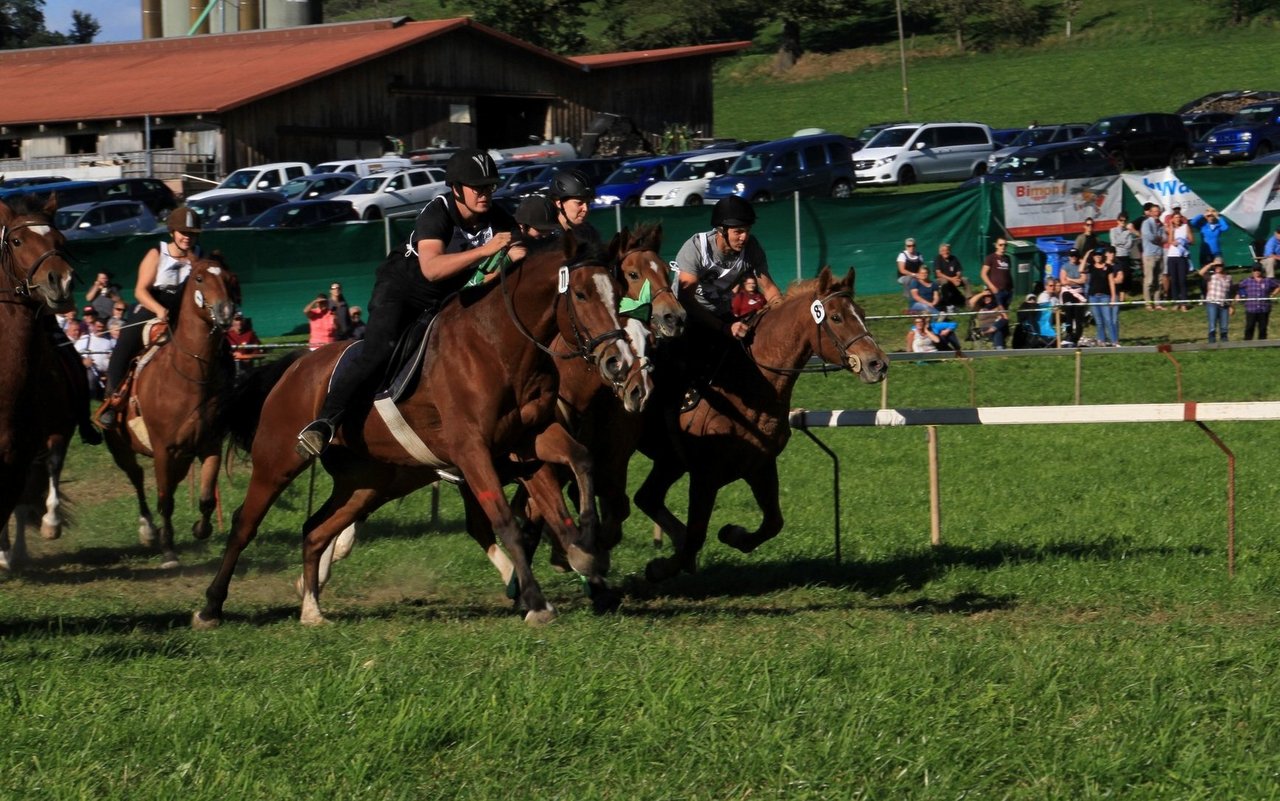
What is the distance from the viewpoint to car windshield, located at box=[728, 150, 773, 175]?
3897cm

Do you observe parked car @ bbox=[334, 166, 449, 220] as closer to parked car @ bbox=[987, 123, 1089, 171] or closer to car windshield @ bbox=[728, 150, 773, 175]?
car windshield @ bbox=[728, 150, 773, 175]

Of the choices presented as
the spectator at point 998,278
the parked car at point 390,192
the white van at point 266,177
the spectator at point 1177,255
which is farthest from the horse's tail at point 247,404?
the white van at point 266,177

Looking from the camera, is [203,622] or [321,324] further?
[321,324]

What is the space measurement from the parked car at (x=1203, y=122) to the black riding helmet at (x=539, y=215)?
42249 millimetres

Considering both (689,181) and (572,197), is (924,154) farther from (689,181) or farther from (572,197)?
(572,197)

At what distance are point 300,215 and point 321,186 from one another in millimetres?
6255

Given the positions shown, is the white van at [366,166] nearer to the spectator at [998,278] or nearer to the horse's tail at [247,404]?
the spectator at [998,278]

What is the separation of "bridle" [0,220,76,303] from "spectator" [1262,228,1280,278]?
21.2m

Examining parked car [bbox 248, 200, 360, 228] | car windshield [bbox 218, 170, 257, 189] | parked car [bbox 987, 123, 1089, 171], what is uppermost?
parked car [bbox 987, 123, 1089, 171]

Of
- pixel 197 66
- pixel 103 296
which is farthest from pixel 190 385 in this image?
pixel 197 66

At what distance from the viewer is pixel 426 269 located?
867 centimetres

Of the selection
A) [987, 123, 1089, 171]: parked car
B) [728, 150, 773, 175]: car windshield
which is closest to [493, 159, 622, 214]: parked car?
[728, 150, 773, 175]: car windshield

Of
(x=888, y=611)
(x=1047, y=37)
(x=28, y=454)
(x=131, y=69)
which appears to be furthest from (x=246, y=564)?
(x=1047, y=37)

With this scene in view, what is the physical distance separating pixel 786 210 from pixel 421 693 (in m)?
21.9
